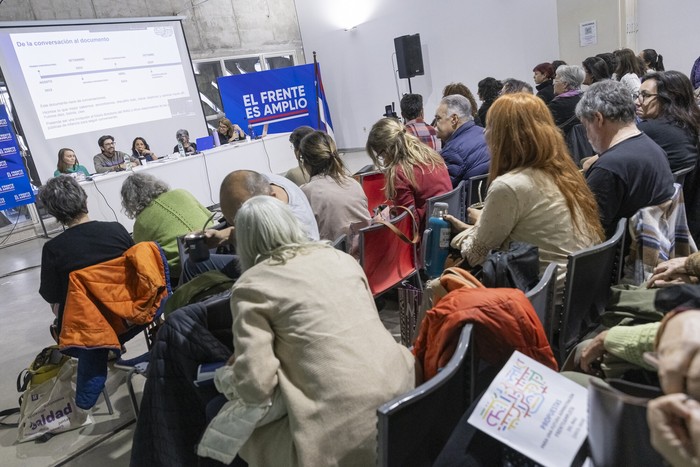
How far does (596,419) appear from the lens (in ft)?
2.61

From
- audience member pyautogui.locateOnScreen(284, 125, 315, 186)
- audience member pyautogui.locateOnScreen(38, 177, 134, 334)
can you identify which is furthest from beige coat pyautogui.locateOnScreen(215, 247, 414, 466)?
audience member pyautogui.locateOnScreen(284, 125, 315, 186)

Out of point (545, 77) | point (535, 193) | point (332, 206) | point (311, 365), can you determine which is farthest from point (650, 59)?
point (311, 365)

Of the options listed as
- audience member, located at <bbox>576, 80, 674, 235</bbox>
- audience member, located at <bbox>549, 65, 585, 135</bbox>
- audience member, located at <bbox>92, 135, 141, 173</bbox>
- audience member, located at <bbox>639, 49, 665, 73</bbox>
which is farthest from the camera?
audience member, located at <bbox>92, 135, 141, 173</bbox>

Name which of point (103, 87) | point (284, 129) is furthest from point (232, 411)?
point (284, 129)

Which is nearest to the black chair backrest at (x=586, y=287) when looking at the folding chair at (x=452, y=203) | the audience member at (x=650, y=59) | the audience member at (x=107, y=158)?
the folding chair at (x=452, y=203)

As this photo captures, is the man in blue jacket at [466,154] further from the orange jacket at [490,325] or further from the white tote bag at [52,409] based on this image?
the white tote bag at [52,409]

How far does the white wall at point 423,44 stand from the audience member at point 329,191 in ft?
22.2

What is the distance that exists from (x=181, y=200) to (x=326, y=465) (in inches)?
79.3

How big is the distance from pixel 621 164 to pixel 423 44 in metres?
8.43

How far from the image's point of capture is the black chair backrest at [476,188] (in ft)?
10.7

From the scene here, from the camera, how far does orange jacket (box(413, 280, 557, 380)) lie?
3.96 ft

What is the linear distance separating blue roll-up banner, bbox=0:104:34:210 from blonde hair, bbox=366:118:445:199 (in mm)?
5744

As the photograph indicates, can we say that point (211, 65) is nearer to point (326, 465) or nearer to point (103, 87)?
point (103, 87)

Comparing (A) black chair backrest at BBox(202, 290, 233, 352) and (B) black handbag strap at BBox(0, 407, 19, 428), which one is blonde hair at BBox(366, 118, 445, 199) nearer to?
(A) black chair backrest at BBox(202, 290, 233, 352)
